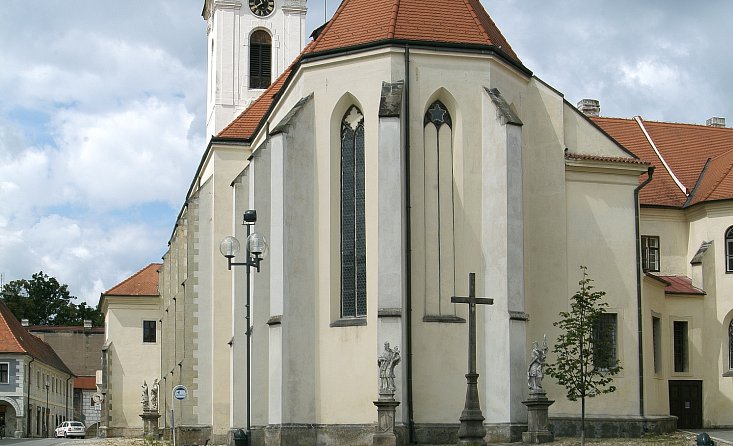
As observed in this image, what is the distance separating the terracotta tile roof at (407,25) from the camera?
3275cm

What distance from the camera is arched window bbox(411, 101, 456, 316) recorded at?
31625 millimetres

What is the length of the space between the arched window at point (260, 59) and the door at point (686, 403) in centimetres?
2429

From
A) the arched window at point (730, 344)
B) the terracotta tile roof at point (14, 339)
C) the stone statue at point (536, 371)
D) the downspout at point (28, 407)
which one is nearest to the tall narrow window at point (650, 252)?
the arched window at point (730, 344)

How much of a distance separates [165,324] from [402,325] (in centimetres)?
2666

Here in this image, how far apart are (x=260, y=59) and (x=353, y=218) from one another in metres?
24.3

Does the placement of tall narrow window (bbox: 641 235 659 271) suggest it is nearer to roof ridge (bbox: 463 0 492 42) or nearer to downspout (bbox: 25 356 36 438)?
roof ridge (bbox: 463 0 492 42)

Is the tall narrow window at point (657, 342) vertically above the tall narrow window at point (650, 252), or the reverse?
the tall narrow window at point (650, 252)

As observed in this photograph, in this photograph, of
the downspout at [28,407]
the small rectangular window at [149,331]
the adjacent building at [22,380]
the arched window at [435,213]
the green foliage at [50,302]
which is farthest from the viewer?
the green foliage at [50,302]

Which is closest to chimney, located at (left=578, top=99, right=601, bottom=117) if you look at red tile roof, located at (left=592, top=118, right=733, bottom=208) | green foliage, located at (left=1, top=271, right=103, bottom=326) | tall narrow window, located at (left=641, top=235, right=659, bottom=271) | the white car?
red tile roof, located at (left=592, top=118, right=733, bottom=208)

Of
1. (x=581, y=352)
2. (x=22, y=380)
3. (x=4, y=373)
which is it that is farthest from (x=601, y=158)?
(x=4, y=373)

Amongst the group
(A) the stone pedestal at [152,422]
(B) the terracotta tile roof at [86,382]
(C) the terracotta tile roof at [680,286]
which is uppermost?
(C) the terracotta tile roof at [680,286]

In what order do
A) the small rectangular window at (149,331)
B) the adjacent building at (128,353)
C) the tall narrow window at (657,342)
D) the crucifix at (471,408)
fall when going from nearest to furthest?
the crucifix at (471,408)
the tall narrow window at (657,342)
the adjacent building at (128,353)
the small rectangular window at (149,331)

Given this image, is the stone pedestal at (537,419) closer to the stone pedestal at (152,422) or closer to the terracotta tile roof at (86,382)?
the stone pedestal at (152,422)

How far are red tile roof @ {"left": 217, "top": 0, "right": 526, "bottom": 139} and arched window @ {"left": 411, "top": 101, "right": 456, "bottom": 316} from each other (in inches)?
85.8
